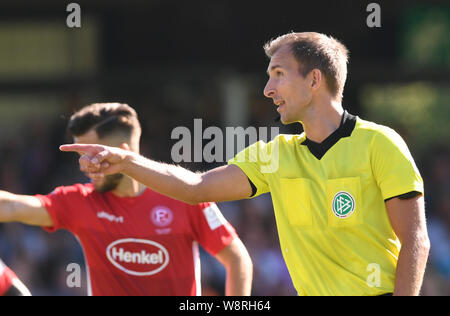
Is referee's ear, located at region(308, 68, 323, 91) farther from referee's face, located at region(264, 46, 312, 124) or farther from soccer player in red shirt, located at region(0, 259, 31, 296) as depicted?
soccer player in red shirt, located at region(0, 259, 31, 296)

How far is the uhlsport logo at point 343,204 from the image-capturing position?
351cm

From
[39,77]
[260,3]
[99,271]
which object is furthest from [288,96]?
[39,77]

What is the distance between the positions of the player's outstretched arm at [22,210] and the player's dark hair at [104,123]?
524mm

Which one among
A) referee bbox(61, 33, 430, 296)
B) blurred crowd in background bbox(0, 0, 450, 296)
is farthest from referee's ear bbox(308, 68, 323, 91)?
blurred crowd in background bbox(0, 0, 450, 296)

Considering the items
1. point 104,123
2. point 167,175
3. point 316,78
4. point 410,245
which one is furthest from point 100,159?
point 104,123

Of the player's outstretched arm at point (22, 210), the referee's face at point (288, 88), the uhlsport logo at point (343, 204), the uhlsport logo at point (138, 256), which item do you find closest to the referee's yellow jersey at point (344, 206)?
the uhlsport logo at point (343, 204)

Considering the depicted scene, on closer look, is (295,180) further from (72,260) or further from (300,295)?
(72,260)

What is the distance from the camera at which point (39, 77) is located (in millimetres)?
11234

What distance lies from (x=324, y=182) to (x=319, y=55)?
2.01ft

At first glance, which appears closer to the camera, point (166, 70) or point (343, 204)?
point (343, 204)

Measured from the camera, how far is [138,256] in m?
4.79

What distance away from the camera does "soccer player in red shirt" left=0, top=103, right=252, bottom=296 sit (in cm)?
477

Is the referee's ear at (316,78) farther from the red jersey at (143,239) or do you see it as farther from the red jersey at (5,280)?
the red jersey at (5,280)

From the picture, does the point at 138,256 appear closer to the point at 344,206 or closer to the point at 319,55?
the point at 344,206
